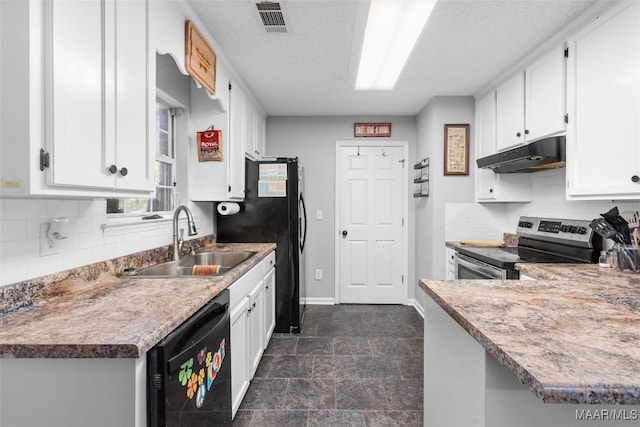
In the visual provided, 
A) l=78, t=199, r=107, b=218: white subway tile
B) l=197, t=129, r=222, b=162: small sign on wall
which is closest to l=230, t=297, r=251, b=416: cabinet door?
l=78, t=199, r=107, b=218: white subway tile

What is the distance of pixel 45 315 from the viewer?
3.36 ft

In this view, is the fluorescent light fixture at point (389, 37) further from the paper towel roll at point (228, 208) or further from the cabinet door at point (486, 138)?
the paper towel roll at point (228, 208)

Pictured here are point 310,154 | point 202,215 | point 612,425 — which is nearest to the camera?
point 612,425

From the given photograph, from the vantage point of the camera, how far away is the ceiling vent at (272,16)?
70.0 inches

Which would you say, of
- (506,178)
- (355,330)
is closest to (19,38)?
(355,330)

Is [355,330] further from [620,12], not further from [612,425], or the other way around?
[620,12]

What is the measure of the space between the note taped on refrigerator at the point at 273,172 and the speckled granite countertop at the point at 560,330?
1.89 m

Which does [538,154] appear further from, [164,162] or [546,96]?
[164,162]

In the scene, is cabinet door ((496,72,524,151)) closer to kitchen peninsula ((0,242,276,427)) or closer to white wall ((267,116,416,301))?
white wall ((267,116,416,301))

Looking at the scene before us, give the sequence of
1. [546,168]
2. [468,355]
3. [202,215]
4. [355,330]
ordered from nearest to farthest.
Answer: [468,355] < [546,168] < [202,215] < [355,330]

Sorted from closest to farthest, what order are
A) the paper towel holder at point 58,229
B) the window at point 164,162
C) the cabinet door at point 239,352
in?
the paper towel holder at point 58,229 → the cabinet door at point 239,352 → the window at point 164,162

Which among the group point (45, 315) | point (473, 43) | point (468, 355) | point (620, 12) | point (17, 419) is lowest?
point (17, 419)

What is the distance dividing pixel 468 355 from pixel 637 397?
0.44 meters

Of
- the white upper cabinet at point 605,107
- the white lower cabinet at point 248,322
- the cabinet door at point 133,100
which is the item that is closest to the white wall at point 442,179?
the white upper cabinet at point 605,107
